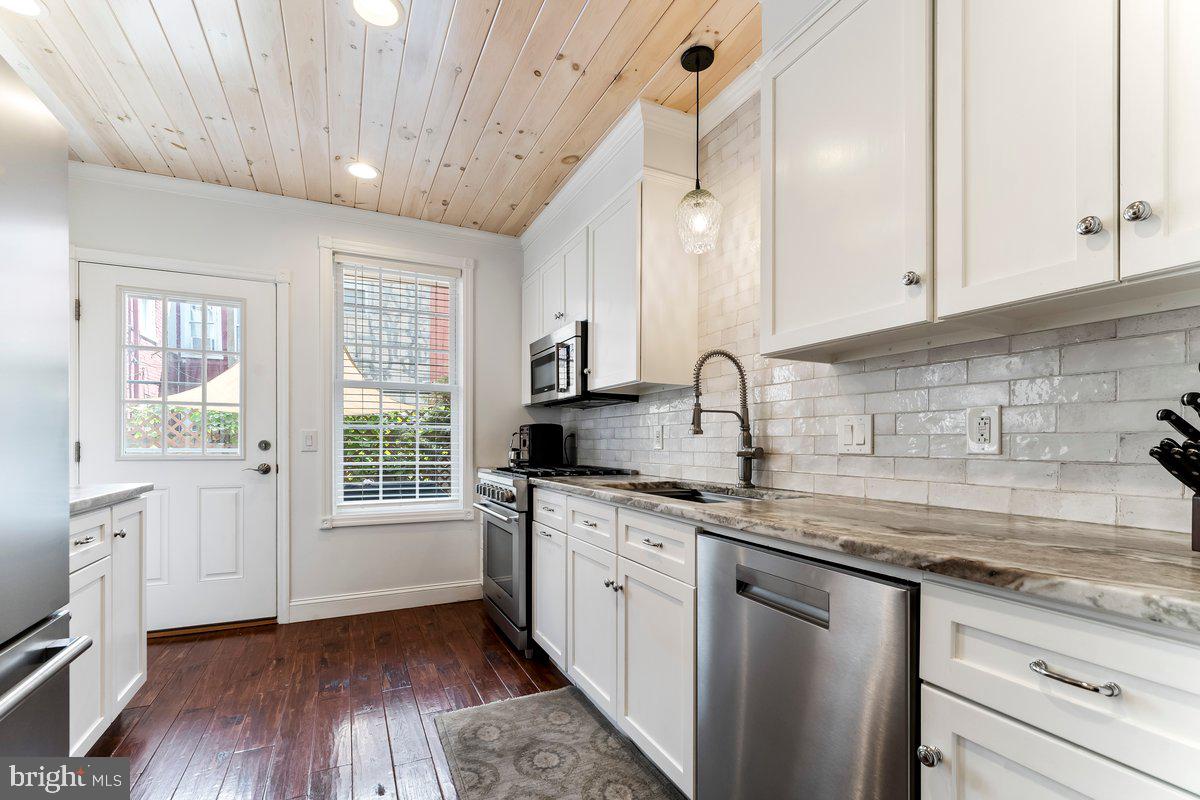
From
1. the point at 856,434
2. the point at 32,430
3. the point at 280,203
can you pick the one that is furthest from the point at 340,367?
the point at 856,434

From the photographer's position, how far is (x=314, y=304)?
3441mm

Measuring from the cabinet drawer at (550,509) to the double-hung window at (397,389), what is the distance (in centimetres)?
126

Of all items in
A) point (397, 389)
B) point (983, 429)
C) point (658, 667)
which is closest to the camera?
point (983, 429)

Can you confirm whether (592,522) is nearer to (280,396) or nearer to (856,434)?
(856,434)

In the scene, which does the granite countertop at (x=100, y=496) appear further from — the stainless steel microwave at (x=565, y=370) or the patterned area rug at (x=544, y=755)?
the stainless steel microwave at (x=565, y=370)

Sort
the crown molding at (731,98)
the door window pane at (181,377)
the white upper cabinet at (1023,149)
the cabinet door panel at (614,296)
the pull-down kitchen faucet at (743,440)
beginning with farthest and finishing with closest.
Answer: the door window pane at (181,377) < the cabinet door panel at (614,296) < the crown molding at (731,98) < the pull-down kitchen faucet at (743,440) < the white upper cabinet at (1023,149)

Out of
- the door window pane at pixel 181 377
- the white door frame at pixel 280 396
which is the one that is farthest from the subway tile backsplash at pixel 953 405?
the door window pane at pixel 181 377

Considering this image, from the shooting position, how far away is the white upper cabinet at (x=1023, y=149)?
37.0 inches

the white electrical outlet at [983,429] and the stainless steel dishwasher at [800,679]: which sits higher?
the white electrical outlet at [983,429]

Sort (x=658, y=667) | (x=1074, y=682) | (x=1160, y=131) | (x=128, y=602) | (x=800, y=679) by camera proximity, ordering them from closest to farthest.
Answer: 1. (x=1074, y=682)
2. (x=1160, y=131)
3. (x=800, y=679)
4. (x=658, y=667)
5. (x=128, y=602)

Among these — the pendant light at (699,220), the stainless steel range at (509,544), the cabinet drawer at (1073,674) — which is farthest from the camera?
the stainless steel range at (509,544)

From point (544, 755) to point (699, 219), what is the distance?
194 centimetres

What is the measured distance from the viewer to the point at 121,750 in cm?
192

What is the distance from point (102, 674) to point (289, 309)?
2159 millimetres
